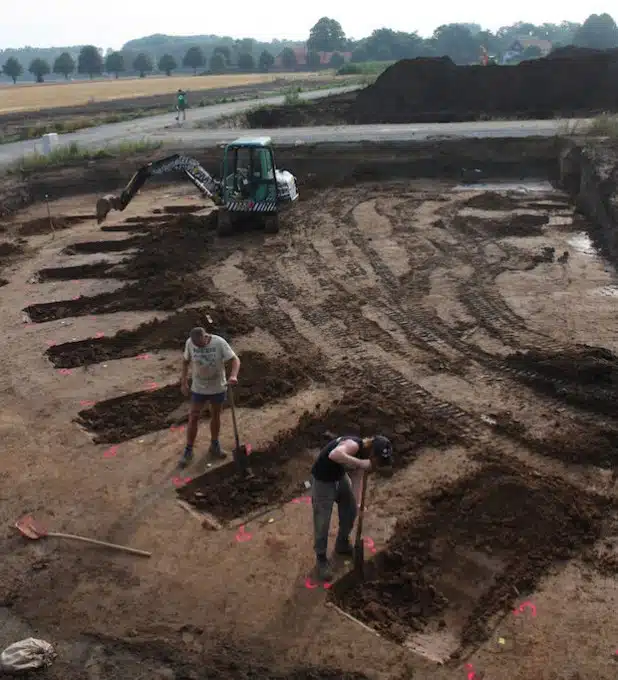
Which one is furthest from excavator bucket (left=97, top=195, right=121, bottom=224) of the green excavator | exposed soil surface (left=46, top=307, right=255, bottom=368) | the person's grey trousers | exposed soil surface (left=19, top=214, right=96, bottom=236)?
the person's grey trousers

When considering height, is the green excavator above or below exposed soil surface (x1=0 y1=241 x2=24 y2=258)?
above

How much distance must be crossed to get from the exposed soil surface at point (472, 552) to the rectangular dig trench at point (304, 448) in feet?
3.53

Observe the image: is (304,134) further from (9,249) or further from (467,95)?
(9,249)

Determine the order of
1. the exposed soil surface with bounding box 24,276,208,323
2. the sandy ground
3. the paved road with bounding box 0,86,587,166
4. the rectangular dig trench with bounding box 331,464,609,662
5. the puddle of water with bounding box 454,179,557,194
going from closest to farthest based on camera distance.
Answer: the sandy ground < the rectangular dig trench with bounding box 331,464,609,662 < the exposed soil surface with bounding box 24,276,208,323 < the puddle of water with bounding box 454,179,557,194 < the paved road with bounding box 0,86,587,166

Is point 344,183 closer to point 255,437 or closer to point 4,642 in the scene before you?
point 255,437

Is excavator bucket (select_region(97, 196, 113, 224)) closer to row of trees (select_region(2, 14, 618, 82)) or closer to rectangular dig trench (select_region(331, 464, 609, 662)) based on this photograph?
rectangular dig trench (select_region(331, 464, 609, 662))

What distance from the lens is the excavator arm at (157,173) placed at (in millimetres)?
16719

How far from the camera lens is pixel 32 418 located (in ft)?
31.8

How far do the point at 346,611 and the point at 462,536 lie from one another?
1.62m

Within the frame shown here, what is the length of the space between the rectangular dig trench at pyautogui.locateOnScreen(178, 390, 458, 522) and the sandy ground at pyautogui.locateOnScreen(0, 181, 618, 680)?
90mm

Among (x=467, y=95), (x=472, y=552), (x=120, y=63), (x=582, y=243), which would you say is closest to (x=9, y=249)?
(x=582, y=243)

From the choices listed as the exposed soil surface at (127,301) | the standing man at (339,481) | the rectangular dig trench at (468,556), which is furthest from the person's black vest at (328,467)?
the exposed soil surface at (127,301)

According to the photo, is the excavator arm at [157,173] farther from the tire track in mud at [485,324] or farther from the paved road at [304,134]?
the paved road at [304,134]

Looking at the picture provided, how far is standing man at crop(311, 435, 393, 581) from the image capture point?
231 inches
